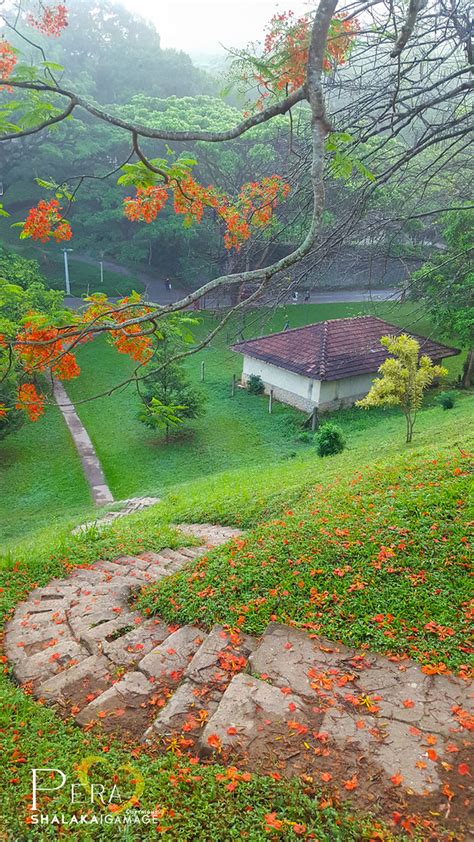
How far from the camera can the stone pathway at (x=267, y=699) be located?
3.09 m

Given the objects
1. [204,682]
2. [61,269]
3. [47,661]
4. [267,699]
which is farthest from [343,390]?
[61,269]

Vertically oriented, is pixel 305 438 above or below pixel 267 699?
below

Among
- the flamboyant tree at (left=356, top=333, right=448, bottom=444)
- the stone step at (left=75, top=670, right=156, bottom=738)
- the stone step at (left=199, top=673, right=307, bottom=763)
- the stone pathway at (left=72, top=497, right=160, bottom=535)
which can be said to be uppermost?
the flamboyant tree at (left=356, top=333, right=448, bottom=444)

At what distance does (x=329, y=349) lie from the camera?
69.6 feet

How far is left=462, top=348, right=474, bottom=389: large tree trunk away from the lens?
21875 millimetres

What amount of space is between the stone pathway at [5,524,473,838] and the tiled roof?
15761 mm

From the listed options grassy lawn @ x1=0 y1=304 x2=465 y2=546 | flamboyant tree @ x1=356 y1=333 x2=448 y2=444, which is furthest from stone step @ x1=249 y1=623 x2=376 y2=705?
flamboyant tree @ x1=356 y1=333 x2=448 y2=444

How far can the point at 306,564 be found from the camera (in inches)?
201

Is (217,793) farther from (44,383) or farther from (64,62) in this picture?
(64,62)

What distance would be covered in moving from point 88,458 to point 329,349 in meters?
9.90

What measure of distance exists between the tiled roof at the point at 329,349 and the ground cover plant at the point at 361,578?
13934 millimetres

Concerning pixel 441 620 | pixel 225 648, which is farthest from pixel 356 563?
pixel 225 648

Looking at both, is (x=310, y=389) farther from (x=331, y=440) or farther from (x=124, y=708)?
(x=124, y=708)

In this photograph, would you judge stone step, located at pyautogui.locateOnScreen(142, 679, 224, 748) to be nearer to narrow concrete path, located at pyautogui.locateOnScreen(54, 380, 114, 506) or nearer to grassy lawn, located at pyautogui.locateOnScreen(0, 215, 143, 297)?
narrow concrete path, located at pyautogui.locateOnScreen(54, 380, 114, 506)
